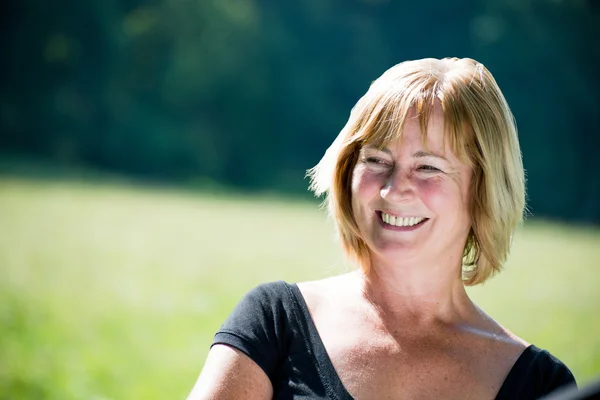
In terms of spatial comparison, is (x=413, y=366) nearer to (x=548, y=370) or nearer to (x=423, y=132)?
(x=548, y=370)

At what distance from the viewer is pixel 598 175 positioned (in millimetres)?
7836

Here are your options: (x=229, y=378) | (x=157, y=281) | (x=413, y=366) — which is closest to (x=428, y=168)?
(x=413, y=366)

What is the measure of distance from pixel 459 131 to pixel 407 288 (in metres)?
0.28

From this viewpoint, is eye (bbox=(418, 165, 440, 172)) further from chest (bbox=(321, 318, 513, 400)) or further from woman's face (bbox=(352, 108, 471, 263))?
chest (bbox=(321, 318, 513, 400))

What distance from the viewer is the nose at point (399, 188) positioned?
1.21 metres

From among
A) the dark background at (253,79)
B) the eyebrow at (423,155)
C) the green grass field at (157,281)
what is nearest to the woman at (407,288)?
the eyebrow at (423,155)

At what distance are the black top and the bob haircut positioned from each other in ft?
0.67

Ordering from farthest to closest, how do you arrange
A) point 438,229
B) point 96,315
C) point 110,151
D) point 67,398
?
1. point 110,151
2. point 96,315
3. point 67,398
4. point 438,229

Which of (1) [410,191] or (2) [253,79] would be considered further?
(2) [253,79]

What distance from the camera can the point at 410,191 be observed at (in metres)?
1.22

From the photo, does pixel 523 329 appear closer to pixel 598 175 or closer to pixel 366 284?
pixel 598 175

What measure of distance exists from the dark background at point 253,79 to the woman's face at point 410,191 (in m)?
6.43

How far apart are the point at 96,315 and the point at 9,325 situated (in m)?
0.63

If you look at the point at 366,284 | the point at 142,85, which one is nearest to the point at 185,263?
the point at 142,85
